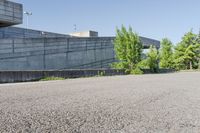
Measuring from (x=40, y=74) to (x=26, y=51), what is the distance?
18517 millimetres

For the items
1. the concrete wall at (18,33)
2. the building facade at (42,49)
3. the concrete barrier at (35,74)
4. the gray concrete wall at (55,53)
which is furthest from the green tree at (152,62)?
the concrete wall at (18,33)

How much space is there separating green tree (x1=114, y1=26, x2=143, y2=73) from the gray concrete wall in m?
9.65

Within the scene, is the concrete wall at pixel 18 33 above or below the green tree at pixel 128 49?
above

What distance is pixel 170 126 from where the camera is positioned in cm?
564

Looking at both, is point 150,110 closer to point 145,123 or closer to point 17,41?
point 145,123

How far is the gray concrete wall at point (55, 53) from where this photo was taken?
4050 cm

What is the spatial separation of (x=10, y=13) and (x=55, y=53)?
9708mm

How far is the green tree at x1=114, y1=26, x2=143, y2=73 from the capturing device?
41.0 meters

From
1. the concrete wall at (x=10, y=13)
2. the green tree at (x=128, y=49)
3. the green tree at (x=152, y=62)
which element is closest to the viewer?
the concrete wall at (x=10, y=13)

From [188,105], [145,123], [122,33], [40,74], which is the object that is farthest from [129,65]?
[145,123]

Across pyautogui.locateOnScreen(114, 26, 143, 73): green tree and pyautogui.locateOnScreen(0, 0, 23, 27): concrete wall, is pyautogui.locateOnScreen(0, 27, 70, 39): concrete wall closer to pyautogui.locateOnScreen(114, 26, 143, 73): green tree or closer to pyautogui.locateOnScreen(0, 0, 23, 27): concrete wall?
pyautogui.locateOnScreen(0, 0, 23, 27): concrete wall

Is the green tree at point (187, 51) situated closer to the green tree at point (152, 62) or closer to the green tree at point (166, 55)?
the green tree at point (166, 55)

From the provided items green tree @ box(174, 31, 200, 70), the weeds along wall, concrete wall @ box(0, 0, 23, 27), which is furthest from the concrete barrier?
green tree @ box(174, 31, 200, 70)

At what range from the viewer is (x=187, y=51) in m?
60.3
